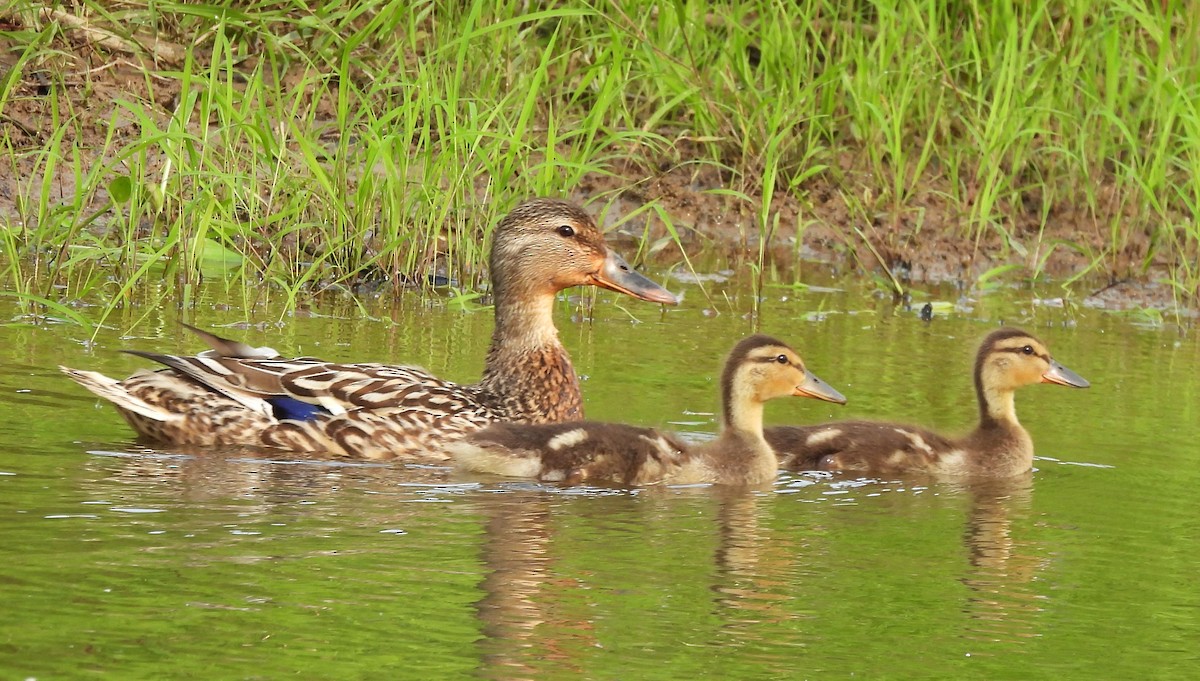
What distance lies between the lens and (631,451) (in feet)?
22.3

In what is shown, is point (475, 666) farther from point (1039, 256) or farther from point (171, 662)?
point (1039, 256)

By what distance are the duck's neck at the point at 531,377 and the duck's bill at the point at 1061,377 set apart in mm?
1926

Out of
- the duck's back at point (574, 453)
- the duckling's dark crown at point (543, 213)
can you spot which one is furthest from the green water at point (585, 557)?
the duckling's dark crown at point (543, 213)

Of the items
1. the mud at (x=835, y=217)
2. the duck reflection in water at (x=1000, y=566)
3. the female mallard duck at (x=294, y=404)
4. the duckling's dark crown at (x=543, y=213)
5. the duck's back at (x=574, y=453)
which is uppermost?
the mud at (x=835, y=217)

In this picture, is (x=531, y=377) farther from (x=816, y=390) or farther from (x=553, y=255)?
(x=816, y=390)

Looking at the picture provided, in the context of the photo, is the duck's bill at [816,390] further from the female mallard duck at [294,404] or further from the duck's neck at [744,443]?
the female mallard duck at [294,404]

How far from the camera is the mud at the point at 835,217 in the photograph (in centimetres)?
1125

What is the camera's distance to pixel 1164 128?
11.2 m

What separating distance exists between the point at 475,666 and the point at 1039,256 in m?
8.11

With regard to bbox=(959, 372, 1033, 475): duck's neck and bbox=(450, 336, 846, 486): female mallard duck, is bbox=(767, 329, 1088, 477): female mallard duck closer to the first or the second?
bbox=(959, 372, 1033, 475): duck's neck

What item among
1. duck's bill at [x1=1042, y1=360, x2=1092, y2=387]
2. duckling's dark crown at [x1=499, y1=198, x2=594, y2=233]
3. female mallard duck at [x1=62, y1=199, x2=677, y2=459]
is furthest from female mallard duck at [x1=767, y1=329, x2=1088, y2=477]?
duckling's dark crown at [x1=499, y1=198, x2=594, y2=233]

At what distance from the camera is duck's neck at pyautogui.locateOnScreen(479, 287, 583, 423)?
745 cm

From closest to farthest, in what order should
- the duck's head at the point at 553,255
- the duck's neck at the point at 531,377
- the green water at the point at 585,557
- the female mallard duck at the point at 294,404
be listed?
1. the green water at the point at 585,557
2. the female mallard duck at the point at 294,404
3. the duck's neck at the point at 531,377
4. the duck's head at the point at 553,255

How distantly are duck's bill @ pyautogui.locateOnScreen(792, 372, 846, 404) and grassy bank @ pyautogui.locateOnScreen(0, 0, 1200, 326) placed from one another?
2.60 metres
